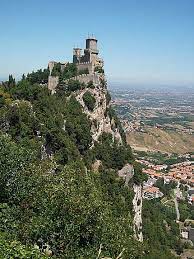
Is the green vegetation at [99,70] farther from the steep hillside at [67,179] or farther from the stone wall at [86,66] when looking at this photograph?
the steep hillside at [67,179]

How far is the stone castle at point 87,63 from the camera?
55281mm

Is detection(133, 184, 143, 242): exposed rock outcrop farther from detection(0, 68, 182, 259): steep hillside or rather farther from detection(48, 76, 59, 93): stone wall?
detection(48, 76, 59, 93): stone wall

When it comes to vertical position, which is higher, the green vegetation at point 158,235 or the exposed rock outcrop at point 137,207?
the exposed rock outcrop at point 137,207

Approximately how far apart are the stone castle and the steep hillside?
1.10m

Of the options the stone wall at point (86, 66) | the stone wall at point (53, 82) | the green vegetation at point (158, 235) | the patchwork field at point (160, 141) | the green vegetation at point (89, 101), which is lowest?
the patchwork field at point (160, 141)

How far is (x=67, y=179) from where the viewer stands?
2275 cm

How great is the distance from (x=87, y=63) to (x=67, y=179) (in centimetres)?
3747

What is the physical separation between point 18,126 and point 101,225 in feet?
61.6

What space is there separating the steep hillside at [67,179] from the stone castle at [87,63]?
3.60 ft

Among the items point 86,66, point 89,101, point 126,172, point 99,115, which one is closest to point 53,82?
point 86,66

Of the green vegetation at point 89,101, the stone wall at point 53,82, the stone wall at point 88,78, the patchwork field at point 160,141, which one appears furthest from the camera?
the patchwork field at point 160,141

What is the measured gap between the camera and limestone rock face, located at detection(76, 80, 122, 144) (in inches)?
2039

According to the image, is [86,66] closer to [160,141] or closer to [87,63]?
[87,63]

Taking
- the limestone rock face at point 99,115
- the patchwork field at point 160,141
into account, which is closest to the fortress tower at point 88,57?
the limestone rock face at point 99,115
